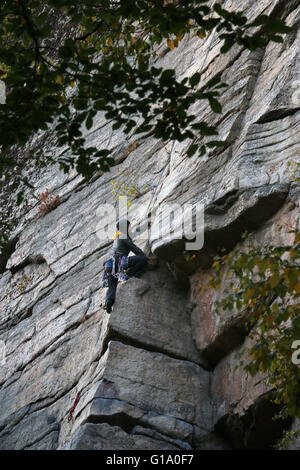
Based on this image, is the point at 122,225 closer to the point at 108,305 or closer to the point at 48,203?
the point at 108,305

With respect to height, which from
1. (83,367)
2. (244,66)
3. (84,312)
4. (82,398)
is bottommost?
(82,398)

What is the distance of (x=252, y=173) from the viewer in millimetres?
9570

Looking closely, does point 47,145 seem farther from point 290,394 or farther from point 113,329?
point 290,394

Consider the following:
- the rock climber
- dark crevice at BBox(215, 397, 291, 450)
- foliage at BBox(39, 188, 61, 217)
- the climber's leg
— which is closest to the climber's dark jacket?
the rock climber

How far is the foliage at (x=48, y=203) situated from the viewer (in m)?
15.8

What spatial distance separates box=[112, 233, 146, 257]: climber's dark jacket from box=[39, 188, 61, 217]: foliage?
542cm

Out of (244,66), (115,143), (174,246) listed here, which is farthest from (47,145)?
(174,246)

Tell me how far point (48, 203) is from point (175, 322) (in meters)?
6.90

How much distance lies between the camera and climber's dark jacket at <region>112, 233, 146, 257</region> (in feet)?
34.8

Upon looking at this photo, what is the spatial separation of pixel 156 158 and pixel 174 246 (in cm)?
401

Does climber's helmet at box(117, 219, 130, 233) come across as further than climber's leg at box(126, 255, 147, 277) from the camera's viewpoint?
Yes

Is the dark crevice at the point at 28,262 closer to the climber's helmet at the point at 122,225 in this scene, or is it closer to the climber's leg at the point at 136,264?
the climber's helmet at the point at 122,225

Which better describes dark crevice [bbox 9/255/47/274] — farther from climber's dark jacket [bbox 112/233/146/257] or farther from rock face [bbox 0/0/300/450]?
climber's dark jacket [bbox 112/233/146/257]

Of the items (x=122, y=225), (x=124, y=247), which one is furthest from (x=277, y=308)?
(x=122, y=225)
